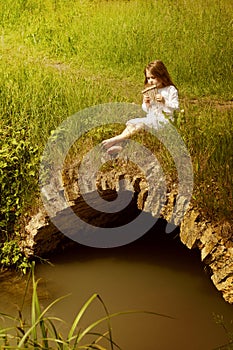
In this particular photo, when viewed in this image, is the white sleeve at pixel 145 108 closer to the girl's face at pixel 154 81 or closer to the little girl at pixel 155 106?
the little girl at pixel 155 106

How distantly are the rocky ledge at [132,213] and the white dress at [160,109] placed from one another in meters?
0.38


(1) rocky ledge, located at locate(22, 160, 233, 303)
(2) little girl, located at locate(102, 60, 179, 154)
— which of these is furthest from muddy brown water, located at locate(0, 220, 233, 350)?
(2) little girl, located at locate(102, 60, 179, 154)

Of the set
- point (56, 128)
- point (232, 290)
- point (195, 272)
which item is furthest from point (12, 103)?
point (232, 290)

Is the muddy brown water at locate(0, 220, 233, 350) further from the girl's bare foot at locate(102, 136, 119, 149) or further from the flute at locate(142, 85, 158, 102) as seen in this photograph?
the flute at locate(142, 85, 158, 102)

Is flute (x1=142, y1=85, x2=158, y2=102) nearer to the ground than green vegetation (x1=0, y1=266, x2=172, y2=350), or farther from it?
farther from it

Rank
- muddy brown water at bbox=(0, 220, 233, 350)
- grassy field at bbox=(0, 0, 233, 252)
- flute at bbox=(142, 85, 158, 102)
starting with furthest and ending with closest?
flute at bbox=(142, 85, 158, 102) < grassy field at bbox=(0, 0, 233, 252) < muddy brown water at bbox=(0, 220, 233, 350)

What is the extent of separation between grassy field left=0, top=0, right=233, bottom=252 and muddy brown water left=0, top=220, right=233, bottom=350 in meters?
0.58

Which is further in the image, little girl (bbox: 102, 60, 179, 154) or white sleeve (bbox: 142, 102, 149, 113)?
white sleeve (bbox: 142, 102, 149, 113)

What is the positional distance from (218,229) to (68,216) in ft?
4.35

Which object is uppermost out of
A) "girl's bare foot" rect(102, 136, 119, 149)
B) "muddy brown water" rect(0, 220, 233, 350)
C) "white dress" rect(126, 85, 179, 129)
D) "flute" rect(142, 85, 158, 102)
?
"flute" rect(142, 85, 158, 102)

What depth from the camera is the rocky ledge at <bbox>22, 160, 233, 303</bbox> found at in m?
4.64

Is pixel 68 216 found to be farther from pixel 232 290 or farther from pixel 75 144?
A: pixel 232 290

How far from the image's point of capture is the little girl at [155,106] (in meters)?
5.29

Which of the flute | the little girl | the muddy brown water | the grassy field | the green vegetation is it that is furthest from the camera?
the flute
